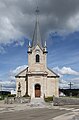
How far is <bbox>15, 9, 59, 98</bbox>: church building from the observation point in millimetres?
53969

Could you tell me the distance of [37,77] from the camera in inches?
2126

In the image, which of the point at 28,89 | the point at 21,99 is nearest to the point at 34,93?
the point at 28,89

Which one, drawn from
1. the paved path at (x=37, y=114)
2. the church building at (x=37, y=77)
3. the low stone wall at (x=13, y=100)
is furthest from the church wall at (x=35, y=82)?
the paved path at (x=37, y=114)

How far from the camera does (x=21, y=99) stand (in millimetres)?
45906

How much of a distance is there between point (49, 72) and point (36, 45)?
6388 millimetres

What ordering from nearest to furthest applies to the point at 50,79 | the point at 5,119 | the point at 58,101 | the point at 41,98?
the point at 5,119 → the point at 58,101 → the point at 41,98 → the point at 50,79

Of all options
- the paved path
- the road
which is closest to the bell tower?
the paved path

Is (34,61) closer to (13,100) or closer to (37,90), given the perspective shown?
(37,90)

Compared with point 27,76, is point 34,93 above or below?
below

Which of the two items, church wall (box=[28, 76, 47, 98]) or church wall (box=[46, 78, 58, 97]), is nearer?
church wall (box=[28, 76, 47, 98])

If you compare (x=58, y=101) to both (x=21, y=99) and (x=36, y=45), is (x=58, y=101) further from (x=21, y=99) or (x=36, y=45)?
(x=36, y=45)

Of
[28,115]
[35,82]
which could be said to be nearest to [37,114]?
[28,115]

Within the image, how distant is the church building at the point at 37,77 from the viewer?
54.0 metres

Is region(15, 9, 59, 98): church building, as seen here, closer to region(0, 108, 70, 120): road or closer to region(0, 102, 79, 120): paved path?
region(0, 102, 79, 120): paved path
